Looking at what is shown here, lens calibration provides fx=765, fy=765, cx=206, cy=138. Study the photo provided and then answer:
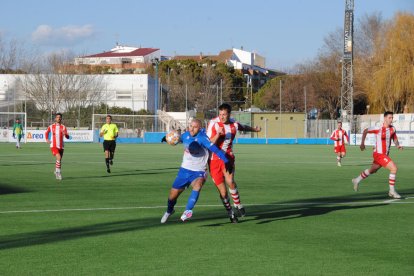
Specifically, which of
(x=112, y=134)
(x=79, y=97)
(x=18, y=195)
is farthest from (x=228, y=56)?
(x=18, y=195)

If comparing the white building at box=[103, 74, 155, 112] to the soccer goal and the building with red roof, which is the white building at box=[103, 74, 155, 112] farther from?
the building with red roof

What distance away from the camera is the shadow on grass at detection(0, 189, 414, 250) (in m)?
11.3

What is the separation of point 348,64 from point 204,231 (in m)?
65.7

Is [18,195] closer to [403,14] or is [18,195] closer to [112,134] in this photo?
[112,134]

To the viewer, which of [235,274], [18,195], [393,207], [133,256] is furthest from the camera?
[18,195]

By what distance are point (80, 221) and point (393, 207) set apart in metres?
6.73

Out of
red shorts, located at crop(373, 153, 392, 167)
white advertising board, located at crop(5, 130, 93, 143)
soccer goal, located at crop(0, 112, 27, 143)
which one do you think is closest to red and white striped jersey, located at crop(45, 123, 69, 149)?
red shorts, located at crop(373, 153, 392, 167)

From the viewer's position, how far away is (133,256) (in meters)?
9.81

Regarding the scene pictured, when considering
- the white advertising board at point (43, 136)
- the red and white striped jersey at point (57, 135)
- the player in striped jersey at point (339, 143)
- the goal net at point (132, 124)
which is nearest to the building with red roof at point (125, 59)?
the goal net at point (132, 124)

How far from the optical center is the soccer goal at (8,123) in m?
64.8

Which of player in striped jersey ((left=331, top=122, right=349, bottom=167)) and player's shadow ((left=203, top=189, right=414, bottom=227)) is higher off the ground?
player in striped jersey ((left=331, top=122, right=349, bottom=167))

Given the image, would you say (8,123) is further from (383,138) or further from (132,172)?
(383,138)

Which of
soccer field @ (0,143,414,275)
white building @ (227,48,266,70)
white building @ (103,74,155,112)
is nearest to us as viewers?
soccer field @ (0,143,414,275)

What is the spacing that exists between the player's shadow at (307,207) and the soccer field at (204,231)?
2 centimetres
